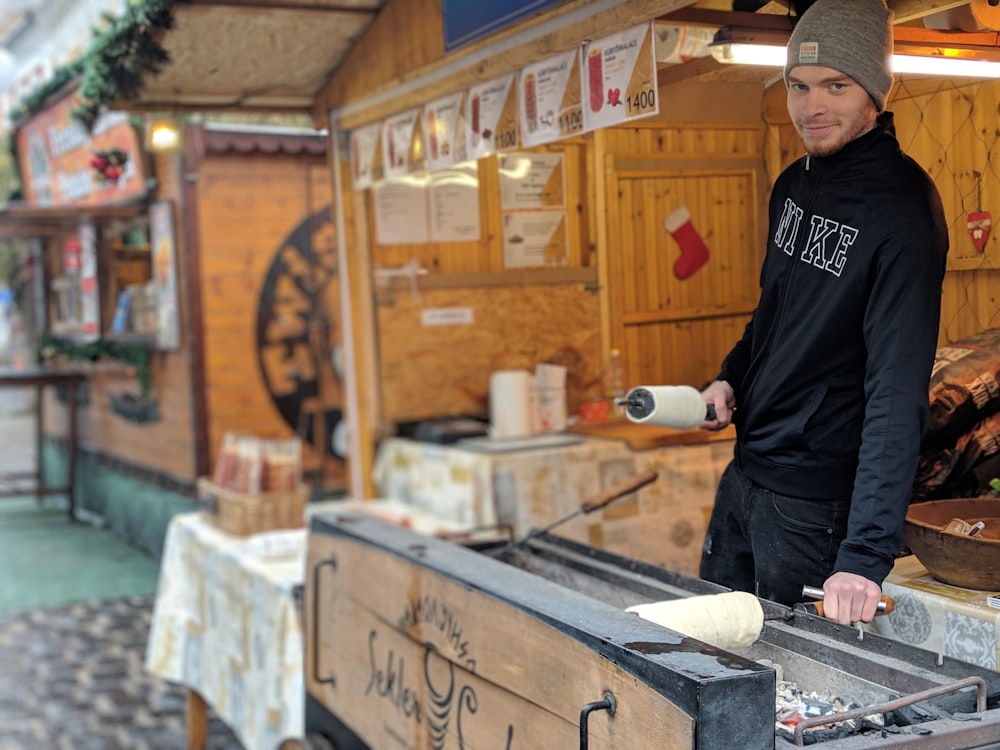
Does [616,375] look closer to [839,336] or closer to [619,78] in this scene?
[619,78]

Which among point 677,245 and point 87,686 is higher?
point 677,245

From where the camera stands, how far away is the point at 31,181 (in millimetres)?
13180

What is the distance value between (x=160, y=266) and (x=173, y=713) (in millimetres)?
4239

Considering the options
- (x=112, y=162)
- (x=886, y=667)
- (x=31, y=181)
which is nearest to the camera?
(x=886, y=667)

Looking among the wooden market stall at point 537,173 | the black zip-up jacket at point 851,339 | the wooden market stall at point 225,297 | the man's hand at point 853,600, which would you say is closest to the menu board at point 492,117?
the wooden market stall at point 537,173

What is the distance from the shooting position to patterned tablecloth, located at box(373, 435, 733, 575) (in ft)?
15.8

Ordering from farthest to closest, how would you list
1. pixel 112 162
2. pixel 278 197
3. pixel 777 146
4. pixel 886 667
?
1. pixel 278 197
2. pixel 112 162
3. pixel 777 146
4. pixel 886 667

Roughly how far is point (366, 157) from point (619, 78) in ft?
7.46

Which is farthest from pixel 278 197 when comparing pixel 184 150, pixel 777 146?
pixel 777 146

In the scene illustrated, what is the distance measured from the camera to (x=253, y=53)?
5.20 m

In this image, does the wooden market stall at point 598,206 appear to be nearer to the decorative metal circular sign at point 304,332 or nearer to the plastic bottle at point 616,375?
the plastic bottle at point 616,375

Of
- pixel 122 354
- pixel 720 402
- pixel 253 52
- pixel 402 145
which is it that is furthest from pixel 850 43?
pixel 122 354

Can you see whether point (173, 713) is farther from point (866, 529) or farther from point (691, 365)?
point (866, 529)

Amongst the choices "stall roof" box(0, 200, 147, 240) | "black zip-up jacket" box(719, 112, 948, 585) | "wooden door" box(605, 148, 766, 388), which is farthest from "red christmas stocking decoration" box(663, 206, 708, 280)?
"stall roof" box(0, 200, 147, 240)
